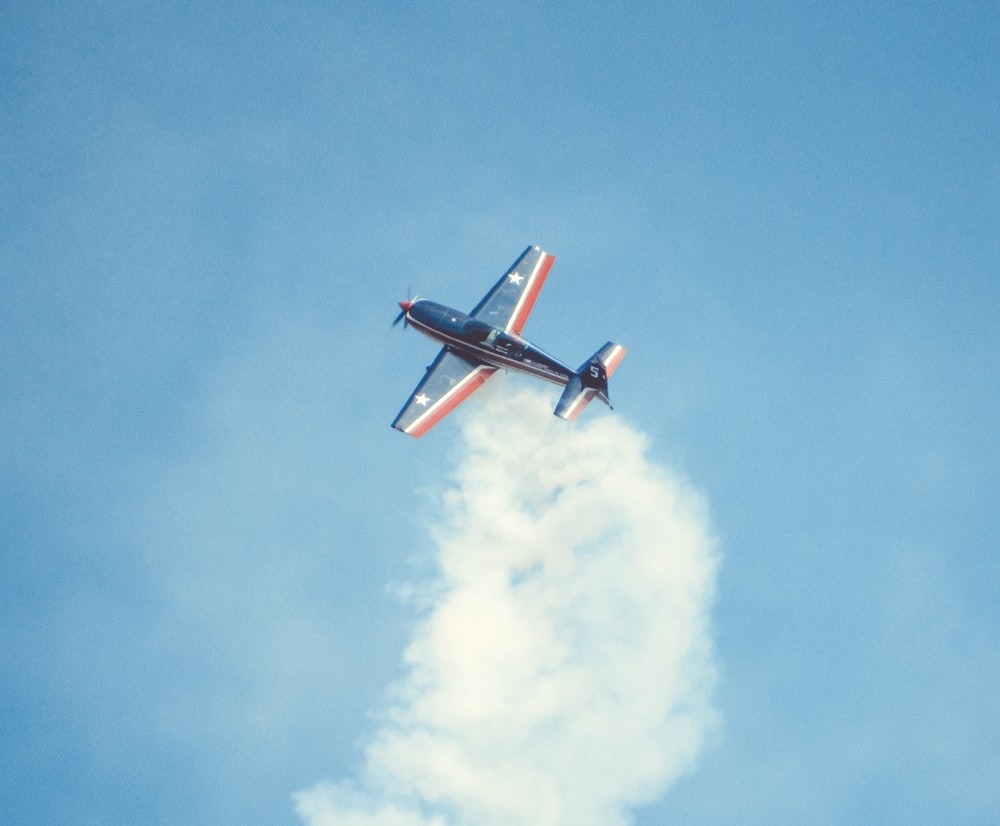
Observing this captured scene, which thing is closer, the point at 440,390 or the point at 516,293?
the point at 440,390

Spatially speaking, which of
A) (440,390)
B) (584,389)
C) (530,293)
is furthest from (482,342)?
(584,389)

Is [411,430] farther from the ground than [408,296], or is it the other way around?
[408,296]

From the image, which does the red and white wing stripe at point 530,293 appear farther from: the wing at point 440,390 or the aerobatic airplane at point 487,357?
the wing at point 440,390

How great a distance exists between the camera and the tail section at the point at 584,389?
64812 millimetres

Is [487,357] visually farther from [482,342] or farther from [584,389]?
[584,389]


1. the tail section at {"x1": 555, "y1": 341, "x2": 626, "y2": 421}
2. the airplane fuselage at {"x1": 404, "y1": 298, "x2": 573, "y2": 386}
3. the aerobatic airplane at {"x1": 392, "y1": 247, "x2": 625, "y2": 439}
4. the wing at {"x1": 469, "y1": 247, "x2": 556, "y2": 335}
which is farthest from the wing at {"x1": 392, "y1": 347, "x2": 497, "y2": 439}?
the tail section at {"x1": 555, "y1": 341, "x2": 626, "y2": 421}

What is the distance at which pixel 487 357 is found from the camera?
69.1 m

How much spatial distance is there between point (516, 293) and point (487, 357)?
293 inches

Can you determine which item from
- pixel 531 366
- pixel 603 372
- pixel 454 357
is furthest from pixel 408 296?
pixel 603 372

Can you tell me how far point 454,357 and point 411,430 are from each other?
292 inches

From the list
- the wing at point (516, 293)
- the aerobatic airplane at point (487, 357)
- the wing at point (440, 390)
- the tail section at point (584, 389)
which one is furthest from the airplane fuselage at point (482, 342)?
the wing at point (516, 293)

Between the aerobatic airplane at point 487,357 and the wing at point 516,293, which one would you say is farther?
the wing at point 516,293

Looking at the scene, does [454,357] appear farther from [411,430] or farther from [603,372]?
[603,372]

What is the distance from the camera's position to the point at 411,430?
65625 millimetres
